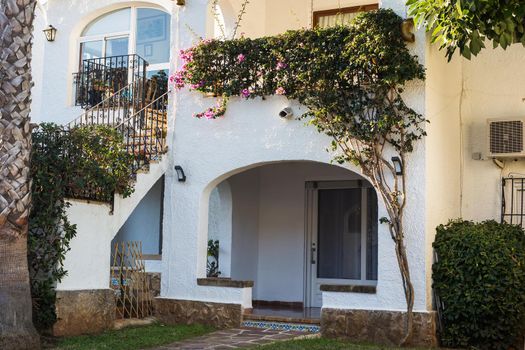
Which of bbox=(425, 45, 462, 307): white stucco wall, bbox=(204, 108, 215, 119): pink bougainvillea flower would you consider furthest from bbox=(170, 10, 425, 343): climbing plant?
bbox=(204, 108, 215, 119): pink bougainvillea flower

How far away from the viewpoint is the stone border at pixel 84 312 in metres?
10.3

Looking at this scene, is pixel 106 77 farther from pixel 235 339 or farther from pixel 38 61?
pixel 235 339

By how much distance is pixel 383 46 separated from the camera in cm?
1027

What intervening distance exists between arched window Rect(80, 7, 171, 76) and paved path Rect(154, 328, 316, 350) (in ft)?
21.3

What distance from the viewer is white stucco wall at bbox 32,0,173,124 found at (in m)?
15.7

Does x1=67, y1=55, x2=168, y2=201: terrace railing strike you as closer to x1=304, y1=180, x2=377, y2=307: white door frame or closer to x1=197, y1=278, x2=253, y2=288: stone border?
x1=197, y1=278, x2=253, y2=288: stone border

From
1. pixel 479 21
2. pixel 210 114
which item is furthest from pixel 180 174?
pixel 479 21

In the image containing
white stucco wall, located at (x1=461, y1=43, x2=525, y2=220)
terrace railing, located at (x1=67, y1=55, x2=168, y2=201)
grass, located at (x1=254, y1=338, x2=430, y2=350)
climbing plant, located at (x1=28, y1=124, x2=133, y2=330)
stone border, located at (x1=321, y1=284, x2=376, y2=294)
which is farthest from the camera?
terrace railing, located at (x1=67, y1=55, x2=168, y2=201)

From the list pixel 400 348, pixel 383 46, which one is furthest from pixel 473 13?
pixel 400 348

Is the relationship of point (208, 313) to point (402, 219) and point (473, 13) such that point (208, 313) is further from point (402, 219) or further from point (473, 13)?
point (473, 13)

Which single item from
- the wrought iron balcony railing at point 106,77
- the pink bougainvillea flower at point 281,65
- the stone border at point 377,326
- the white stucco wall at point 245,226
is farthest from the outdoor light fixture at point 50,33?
the stone border at point 377,326

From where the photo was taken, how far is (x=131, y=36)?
51.5 ft

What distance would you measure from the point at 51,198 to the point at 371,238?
5.89 m

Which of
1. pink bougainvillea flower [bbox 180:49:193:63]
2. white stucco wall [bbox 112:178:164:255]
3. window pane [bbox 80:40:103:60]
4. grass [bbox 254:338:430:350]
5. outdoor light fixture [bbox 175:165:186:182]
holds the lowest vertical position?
grass [bbox 254:338:430:350]
